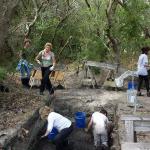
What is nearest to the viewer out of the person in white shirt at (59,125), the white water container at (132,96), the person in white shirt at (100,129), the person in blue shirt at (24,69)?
the person in white shirt at (59,125)

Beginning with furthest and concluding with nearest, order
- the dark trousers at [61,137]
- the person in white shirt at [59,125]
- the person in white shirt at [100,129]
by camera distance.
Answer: the person in white shirt at [100,129]
the dark trousers at [61,137]
the person in white shirt at [59,125]

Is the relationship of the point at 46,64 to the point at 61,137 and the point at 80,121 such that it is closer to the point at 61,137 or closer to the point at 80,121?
the point at 80,121

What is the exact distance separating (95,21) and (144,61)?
423 centimetres

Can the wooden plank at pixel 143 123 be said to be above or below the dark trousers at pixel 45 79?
below

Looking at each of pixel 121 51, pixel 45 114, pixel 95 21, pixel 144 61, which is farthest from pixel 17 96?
pixel 121 51

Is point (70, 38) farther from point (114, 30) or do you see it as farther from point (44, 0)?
point (114, 30)

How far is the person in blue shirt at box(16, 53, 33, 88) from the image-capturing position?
14.8 metres

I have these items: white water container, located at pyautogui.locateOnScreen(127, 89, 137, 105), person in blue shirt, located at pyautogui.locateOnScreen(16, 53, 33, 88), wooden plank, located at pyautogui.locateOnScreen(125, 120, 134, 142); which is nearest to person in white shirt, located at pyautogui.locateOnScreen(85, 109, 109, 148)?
wooden plank, located at pyautogui.locateOnScreen(125, 120, 134, 142)

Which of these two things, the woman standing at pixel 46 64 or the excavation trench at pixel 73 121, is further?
the woman standing at pixel 46 64

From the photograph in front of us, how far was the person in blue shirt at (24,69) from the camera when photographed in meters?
14.8

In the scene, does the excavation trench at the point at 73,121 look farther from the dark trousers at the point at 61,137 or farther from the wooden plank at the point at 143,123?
the wooden plank at the point at 143,123

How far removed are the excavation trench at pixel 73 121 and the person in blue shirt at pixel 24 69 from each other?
3.84 ft

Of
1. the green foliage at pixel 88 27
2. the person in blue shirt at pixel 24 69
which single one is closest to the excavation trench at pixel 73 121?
the person in blue shirt at pixel 24 69

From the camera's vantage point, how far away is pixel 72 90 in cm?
1589
